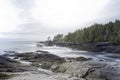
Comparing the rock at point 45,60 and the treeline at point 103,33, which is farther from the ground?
the treeline at point 103,33

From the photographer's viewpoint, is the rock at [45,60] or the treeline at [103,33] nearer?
the rock at [45,60]

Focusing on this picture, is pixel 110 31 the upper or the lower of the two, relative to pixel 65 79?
upper

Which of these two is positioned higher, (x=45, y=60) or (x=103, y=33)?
(x=103, y=33)

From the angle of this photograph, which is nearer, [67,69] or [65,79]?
[65,79]

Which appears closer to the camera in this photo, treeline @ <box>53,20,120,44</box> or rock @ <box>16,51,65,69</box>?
rock @ <box>16,51,65,69</box>

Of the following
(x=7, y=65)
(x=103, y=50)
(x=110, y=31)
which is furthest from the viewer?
(x=110, y=31)

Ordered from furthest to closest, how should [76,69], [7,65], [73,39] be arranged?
[73,39] → [7,65] → [76,69]

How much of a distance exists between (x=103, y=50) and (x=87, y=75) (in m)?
61.5

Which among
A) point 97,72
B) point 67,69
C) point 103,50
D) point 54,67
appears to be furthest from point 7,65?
point 103,50

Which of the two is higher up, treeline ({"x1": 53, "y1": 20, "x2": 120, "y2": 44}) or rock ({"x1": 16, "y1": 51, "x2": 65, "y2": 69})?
treeline ({"x1": 53, "y1": 20, "x2": 120, "y2": 44})

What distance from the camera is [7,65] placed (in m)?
32.2

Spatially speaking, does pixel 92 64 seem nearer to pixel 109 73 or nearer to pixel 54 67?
pixel 109 73

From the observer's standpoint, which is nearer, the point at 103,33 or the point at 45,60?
the point at 45,60

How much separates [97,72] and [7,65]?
15.4 metres
